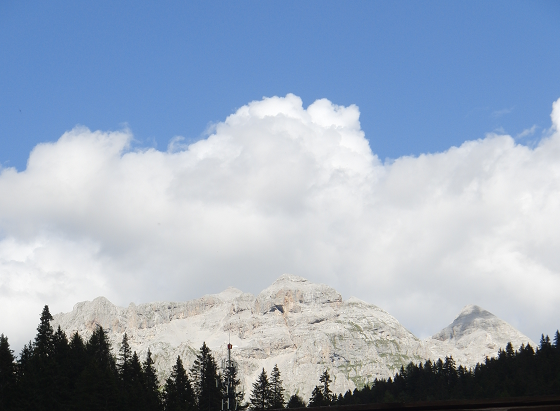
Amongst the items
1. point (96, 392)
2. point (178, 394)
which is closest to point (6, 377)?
point (96, 392)

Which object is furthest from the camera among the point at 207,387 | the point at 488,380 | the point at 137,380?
the point at 488,380

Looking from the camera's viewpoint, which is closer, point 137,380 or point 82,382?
point 82,382

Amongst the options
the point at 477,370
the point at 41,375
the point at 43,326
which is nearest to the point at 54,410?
the point at 41,375

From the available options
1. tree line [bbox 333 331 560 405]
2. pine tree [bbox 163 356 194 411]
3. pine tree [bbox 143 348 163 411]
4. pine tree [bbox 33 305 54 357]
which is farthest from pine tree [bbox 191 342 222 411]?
tree line [bbox 333 331 560 405]

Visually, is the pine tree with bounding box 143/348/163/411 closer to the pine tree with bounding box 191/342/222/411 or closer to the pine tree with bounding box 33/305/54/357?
the pine tree with bounding box 191/342/222/411

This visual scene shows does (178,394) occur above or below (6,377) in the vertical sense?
below

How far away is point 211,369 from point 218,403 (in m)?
5.88

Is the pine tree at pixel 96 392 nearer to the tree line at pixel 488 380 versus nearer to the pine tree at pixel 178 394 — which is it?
the pine tree at pixel 178 394

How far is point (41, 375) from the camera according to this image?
75.3m

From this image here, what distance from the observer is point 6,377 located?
73562 millimetres

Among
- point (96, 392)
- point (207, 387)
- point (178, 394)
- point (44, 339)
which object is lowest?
point (96, 392)

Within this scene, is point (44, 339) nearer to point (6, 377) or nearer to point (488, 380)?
point (6, 377)

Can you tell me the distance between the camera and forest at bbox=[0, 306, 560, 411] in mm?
71294

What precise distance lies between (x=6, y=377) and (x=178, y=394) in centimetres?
3161
